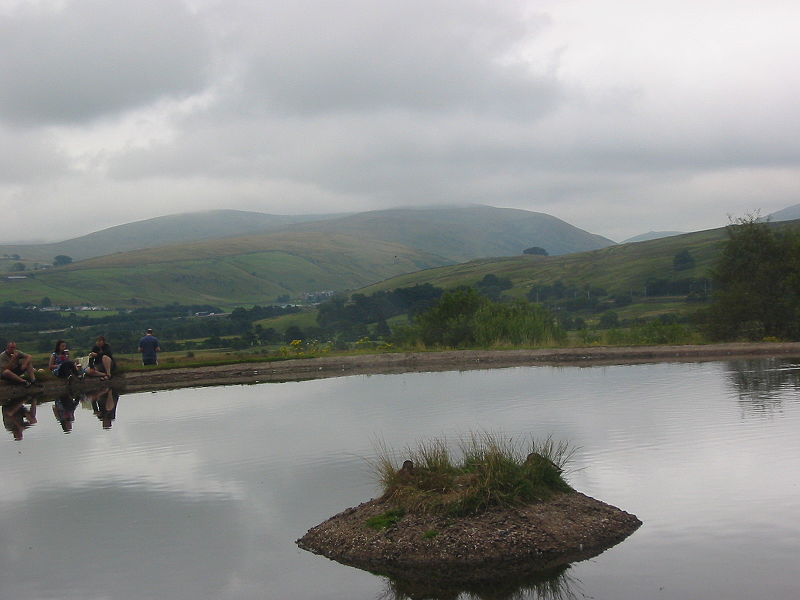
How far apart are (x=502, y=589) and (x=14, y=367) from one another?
2538cm

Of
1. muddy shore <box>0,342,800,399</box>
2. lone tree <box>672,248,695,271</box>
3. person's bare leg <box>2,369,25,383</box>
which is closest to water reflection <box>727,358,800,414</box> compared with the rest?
muddy shore <box>0,342,800,399</box>

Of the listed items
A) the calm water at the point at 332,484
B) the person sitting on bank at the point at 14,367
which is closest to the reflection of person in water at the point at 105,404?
the calm water at the point at 332,484

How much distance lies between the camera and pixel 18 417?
25812 millimetres

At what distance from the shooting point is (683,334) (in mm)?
41844

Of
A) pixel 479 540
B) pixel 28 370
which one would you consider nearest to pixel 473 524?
pixel 479 540

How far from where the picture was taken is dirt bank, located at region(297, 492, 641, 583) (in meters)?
10.7

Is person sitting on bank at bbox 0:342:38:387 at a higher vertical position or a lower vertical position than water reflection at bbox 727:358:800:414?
higher

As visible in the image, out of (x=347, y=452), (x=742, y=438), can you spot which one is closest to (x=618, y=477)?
(x=742, y=438)

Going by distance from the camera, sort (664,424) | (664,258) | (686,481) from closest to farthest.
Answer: (686,481), (664,424), (664,258)

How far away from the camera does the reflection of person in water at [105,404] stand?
2439 centimetres

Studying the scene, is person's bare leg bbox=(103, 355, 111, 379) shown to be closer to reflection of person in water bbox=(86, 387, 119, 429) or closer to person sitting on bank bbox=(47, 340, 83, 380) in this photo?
reflection of person in water bbox=(86, 387, 119, 429)

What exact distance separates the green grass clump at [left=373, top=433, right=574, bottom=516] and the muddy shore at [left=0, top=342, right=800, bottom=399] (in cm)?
2137

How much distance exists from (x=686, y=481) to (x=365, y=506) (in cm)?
492

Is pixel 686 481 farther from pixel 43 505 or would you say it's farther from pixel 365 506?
pixel 43 505
